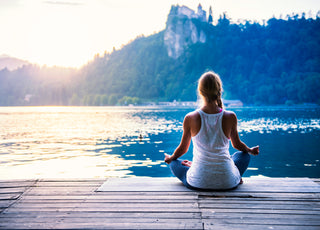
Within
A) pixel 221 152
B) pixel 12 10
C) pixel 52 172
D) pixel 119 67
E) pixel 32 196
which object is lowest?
pixel 52 172

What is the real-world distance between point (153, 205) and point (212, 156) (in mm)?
786

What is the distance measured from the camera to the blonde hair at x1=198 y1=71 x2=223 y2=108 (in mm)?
2980

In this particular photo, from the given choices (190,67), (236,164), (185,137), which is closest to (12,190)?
(185,137)

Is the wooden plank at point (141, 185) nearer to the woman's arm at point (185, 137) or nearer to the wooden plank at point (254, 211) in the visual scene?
the woman's arm at point (185, 137)

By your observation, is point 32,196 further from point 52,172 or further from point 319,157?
point 319,157

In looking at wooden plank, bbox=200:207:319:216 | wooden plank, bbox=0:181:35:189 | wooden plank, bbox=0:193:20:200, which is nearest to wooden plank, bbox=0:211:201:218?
wooden plank, bbox=200:207:319:216

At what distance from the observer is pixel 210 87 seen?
3.00 meters

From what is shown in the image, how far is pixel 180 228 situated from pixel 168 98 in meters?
135

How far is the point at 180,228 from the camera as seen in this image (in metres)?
2.37

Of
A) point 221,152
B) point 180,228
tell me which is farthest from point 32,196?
point 221,152

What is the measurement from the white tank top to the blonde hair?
6.4 inches

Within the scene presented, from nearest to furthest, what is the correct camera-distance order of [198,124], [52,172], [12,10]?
[198,124]
[52,172]
[12,10]

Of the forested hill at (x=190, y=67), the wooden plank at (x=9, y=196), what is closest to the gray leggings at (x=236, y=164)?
the wooden plank at (x=9, y=196)

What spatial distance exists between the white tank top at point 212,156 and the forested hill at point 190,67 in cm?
11192
